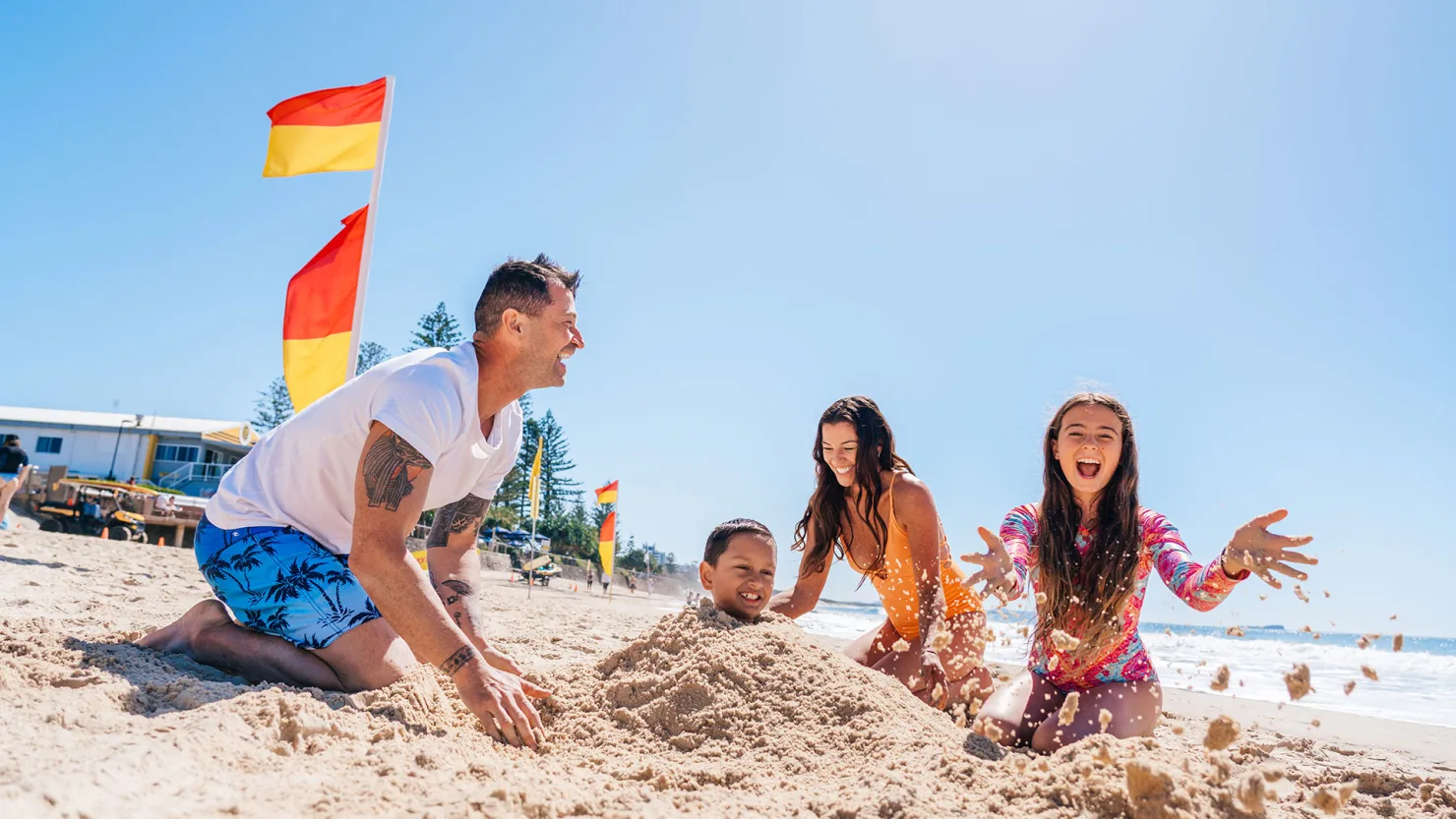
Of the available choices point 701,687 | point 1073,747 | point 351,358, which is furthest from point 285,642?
point 351,358

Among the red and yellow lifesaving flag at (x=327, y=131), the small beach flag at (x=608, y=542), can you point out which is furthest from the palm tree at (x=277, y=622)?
the small beach flag at (x=608, y=542)

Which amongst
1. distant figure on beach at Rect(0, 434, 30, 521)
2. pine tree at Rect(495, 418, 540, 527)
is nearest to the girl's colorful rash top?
Answer: distant figure on beach at Rect(0, 434, 30, 521)

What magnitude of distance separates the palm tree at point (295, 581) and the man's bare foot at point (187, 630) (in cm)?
33

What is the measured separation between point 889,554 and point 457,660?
7.80 feet

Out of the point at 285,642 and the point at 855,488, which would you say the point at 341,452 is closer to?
the point at 285,642

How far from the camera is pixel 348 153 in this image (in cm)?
672

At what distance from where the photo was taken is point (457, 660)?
2.14 meters

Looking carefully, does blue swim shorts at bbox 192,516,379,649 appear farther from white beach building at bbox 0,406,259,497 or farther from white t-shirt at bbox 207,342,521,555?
white beach building at bbox 0,406,259,497

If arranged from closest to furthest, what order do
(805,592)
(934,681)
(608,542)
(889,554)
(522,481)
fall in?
(934,681) < (889,554) < (805,592) < (608,542) < (522,481)

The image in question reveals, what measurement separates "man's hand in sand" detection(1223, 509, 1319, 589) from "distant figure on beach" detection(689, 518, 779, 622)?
160 centimetres

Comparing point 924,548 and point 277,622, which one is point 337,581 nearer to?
point 277,622

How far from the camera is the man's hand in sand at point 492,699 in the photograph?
2.13m

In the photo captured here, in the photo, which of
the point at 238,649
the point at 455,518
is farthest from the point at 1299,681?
the point at 238,649

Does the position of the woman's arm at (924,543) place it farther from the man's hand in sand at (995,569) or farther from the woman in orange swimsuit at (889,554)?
the man's hand in sand at (995,569)
